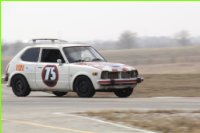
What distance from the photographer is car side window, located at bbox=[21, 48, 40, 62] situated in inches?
814

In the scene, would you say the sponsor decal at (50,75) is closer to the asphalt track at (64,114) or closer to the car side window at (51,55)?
the car side window at (51,55)

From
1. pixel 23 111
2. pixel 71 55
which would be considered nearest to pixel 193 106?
pixel 23 111

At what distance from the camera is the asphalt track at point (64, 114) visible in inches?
455

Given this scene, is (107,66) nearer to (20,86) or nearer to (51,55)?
(51,55)

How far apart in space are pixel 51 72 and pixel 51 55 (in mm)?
638

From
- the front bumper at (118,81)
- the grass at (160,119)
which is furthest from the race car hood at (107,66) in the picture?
the grass at (160,119)

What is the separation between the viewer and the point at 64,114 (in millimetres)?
13625

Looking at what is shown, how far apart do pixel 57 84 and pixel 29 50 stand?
6.18ft

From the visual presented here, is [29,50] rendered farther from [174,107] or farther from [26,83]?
[174,107]

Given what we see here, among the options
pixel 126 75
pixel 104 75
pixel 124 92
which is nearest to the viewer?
pixel 104 75

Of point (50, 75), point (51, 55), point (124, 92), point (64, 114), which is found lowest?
point (64, 114)

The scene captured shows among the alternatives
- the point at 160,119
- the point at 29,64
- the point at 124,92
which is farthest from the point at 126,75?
the point at 160,119

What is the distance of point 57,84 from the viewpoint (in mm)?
19875

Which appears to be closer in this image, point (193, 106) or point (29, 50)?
point (193, 106)
